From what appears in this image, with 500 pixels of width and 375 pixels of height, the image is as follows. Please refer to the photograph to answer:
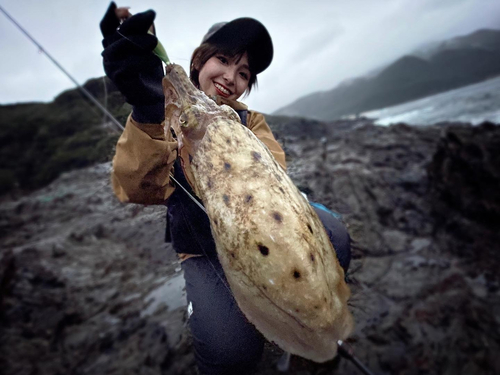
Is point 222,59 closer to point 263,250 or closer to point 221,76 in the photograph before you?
point 221,76

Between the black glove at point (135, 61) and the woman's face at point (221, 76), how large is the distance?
19.7 inches

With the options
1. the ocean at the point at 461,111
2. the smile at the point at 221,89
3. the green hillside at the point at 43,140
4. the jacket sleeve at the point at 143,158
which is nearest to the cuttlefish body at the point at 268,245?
the jacket sleeve at the point at 143,158

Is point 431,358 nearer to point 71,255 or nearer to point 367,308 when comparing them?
point 367,308

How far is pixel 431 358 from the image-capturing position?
258 centimetres

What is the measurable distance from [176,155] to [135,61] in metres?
0.54

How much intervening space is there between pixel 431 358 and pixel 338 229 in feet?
6.63

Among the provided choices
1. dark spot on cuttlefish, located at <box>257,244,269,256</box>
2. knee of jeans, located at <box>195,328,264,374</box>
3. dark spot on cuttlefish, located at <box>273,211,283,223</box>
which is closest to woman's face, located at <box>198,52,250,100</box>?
dark spot on cuttlefish, located at <box>273,211,283,223</box>

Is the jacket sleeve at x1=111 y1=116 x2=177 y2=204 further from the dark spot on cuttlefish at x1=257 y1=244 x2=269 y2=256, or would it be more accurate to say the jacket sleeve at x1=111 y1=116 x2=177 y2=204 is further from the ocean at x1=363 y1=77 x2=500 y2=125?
the ocean at x1=363 y1=77 x2=500 y2=125

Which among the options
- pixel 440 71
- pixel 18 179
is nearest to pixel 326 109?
pixel 440 71

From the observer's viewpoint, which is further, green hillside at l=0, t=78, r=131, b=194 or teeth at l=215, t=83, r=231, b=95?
green hillside at l=0, t=78, r=131, b=194

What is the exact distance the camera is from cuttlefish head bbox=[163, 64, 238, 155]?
3.87 ft

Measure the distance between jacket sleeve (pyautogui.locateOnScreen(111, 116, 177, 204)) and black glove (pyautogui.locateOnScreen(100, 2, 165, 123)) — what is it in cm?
8

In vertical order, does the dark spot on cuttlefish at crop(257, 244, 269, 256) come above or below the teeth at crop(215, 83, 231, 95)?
below

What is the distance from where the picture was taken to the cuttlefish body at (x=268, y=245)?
896 millimetres
